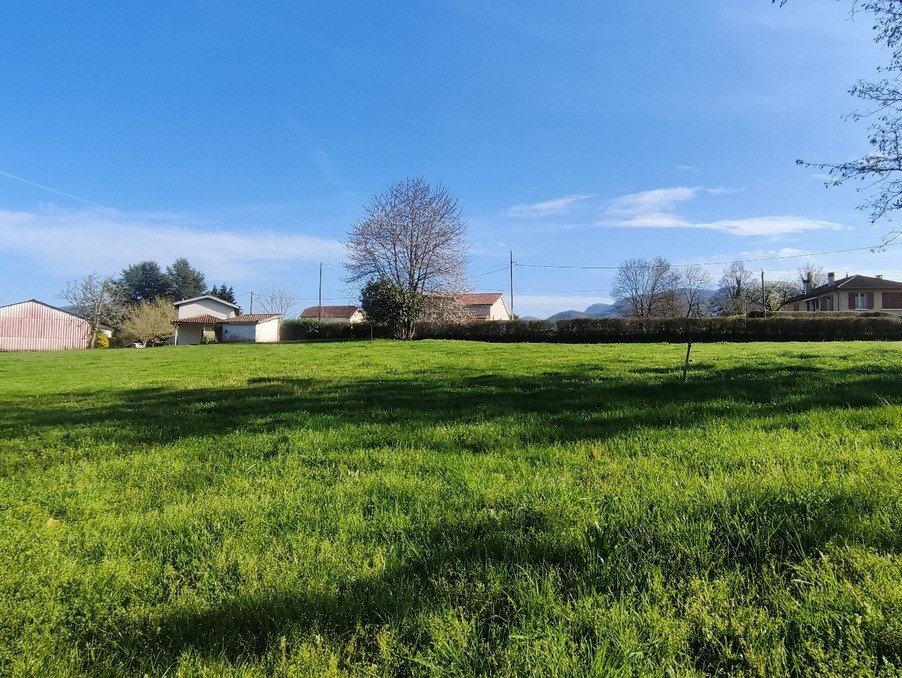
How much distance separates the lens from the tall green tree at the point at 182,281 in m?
74.1

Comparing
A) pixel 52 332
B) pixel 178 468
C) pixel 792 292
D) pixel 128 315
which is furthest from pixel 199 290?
pixel 792 292

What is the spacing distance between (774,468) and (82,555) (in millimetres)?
4197

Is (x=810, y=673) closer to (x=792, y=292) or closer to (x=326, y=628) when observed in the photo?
(x=326, y=628)

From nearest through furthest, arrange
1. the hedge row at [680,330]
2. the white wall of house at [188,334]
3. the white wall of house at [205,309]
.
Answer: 1. the hedge row at [680,330]
2. the white wall of house at [188,334]
3. the white wall of house at [205,309]

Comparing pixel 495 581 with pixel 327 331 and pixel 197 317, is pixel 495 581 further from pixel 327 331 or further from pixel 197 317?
pixel 197 317

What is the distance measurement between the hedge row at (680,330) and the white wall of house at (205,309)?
3912 centimetres

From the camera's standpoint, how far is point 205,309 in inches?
2445

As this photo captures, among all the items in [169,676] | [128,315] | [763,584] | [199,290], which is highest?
[199,290]

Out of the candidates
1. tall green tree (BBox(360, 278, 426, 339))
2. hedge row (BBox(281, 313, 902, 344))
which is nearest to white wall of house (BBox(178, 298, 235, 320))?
hedge row (BBox(281, 313, 902, 344))

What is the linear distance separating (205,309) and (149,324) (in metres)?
8.94

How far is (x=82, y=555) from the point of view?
96.5 inches

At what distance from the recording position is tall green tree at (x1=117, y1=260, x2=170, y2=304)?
72688mm

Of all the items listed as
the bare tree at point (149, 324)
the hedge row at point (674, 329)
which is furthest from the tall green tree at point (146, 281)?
the hedge row at point (674, 329)

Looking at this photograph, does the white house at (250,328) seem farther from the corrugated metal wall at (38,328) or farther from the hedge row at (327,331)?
the corrugated metal wall at (38,328)
